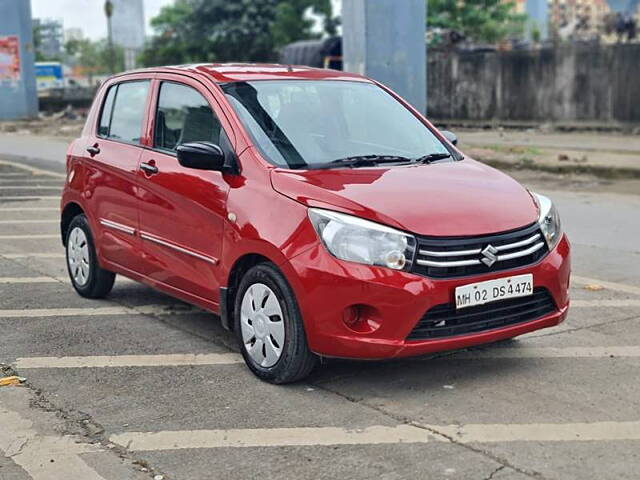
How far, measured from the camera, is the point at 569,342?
5660 mm

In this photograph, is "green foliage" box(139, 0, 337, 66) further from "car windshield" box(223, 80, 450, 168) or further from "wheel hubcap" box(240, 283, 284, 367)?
"wheel hubcap" box(240, 283, 284, 367)

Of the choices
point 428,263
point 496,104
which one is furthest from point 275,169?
point 496,104

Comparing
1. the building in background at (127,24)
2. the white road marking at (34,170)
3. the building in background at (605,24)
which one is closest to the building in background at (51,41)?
the building in background at (127,24)

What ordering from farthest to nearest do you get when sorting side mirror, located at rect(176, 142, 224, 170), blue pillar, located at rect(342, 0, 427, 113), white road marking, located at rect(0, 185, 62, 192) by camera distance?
1. blue pillar, located at rect(342, 0, 427, 113)
2. white road marking, located at rect(0, 185, 62, 192)
3. side mirror, located at rect(176, 142, 224, 170)

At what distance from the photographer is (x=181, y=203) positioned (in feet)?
18.3

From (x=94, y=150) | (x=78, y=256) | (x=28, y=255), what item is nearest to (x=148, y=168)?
(x=94, y=150)

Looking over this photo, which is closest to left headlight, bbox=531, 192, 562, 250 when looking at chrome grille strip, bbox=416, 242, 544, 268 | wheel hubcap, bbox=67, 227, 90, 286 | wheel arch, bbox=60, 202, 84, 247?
chrome grille strip, bbox=416, 242, 544, 268

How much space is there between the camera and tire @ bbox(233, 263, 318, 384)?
4715 millimetres

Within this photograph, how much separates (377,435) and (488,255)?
3.51ft

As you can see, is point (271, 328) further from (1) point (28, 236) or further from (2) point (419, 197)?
(1) point (28, 236)

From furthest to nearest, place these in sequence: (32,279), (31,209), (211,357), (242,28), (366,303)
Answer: (242,28), (31,209), (32,279), (211,357), (366,303)

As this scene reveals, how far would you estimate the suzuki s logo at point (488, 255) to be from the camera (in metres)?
4.60

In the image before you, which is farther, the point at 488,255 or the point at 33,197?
the point at 33,197

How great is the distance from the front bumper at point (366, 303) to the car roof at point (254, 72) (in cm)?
164
